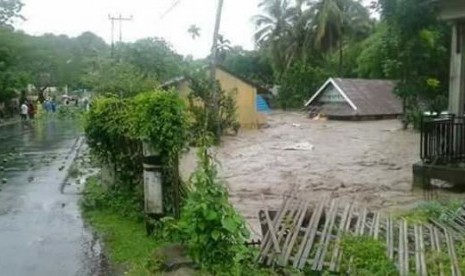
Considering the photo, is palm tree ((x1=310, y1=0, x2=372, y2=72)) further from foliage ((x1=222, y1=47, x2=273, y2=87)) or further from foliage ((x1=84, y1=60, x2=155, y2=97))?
foliage ((x1=84, y1=60, x2=155, y2=97))

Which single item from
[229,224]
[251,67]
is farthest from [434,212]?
[251,67]

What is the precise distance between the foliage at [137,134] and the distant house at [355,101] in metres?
31.1

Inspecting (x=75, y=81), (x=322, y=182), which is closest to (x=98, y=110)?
(x=322, y=182)

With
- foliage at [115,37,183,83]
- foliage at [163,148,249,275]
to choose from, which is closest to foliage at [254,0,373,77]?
foliage at [115,37,183,83]

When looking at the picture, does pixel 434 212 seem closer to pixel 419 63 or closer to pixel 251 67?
pixel 419 63

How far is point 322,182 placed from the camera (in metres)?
13.3

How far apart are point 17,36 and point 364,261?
128 ft

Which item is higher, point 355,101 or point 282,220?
point 355,101

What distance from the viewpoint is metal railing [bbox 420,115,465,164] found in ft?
36.0

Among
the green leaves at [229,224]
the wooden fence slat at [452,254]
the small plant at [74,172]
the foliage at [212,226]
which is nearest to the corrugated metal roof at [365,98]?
the small plant at [74,172]

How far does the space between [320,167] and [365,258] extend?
412 inches

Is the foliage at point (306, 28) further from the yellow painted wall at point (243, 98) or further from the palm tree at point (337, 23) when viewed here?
the yellow painted wall at point (243, 98)

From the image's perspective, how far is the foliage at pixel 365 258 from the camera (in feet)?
17.9

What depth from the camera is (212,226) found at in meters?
5.62
